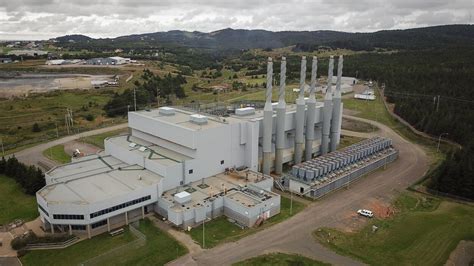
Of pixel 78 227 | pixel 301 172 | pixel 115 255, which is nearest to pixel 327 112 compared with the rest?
pixel 301 172

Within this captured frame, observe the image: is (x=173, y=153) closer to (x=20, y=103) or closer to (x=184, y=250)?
(x=184, y=250)

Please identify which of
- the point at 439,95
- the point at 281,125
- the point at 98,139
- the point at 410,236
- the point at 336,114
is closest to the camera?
the point at 410,236

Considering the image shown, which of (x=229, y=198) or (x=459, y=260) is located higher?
(x=229, y=198)

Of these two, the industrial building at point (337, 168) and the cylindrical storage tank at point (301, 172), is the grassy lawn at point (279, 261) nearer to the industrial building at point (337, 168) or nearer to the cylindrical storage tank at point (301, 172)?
the industrial building at point (337, 168)

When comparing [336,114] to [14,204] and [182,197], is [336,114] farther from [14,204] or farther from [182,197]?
[14,204]

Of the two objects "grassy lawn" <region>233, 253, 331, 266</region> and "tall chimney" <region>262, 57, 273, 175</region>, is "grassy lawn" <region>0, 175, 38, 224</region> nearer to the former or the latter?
"grassy lawn" <region>233, 253, 331, 266</region>

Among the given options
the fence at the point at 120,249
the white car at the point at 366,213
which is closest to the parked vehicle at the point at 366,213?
the white car at the point at 366,213

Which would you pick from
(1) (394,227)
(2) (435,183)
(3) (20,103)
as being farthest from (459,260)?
(3) (20,103)
